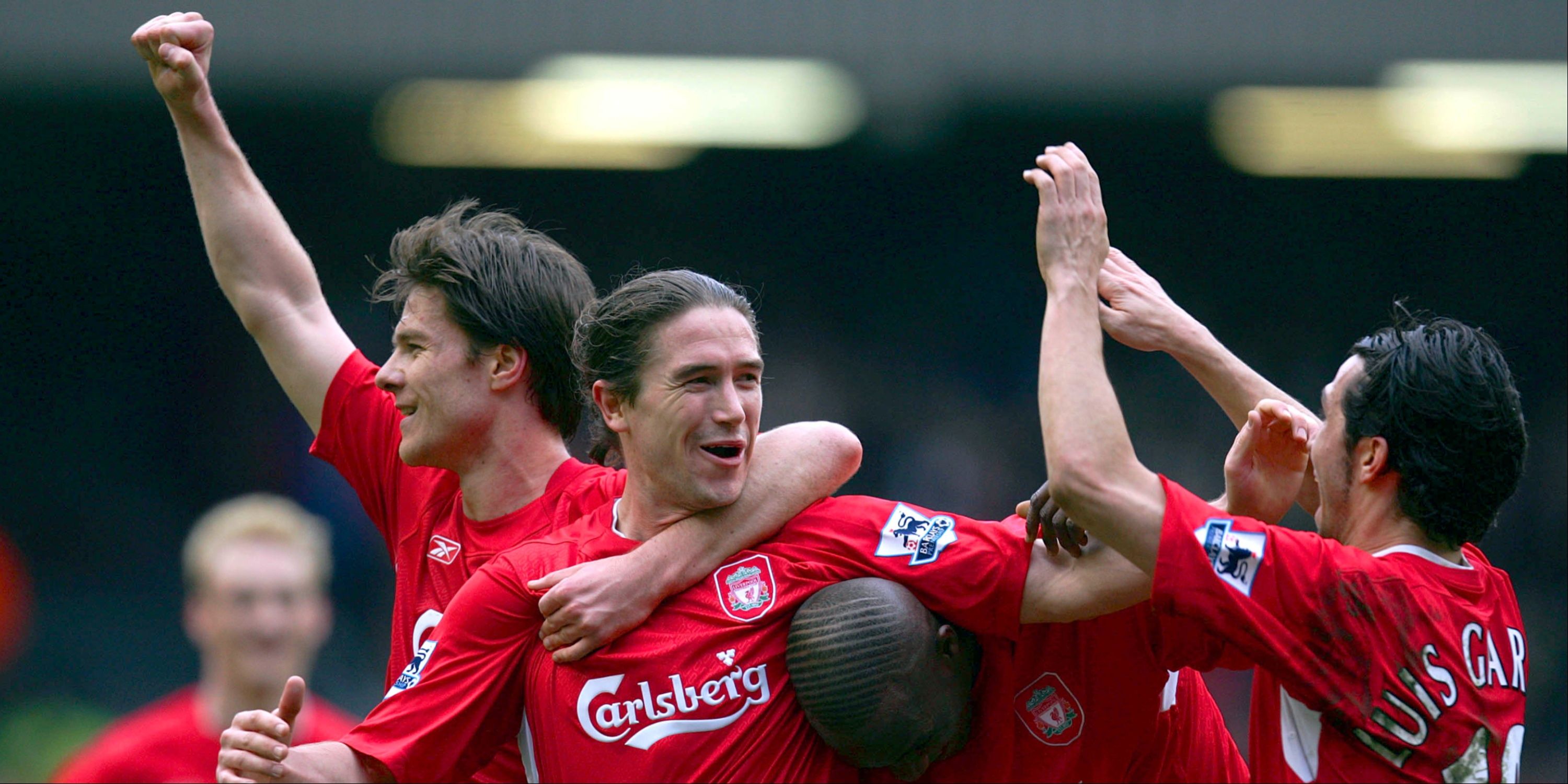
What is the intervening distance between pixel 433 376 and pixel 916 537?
1.49 meters

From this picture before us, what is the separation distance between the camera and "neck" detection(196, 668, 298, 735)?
4.87m

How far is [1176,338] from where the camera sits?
139 inches

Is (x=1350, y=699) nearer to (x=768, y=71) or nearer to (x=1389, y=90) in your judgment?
(x=768, y=71)

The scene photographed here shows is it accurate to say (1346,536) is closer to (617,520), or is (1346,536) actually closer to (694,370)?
(694,370)

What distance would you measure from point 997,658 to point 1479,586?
1.07 metres

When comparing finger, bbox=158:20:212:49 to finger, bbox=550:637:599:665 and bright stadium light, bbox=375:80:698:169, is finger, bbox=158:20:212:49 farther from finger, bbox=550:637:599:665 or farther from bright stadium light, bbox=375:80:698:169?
bright stadium light, bbox=375:80:698:169

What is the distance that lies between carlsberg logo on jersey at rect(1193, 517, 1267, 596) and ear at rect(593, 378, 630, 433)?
4.51ft

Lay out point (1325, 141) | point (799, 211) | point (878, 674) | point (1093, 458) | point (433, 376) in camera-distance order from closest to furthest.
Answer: point (1093, 458)
point (878, 674)
point (433, 376)
point (1325, 141)
point (799, 211)

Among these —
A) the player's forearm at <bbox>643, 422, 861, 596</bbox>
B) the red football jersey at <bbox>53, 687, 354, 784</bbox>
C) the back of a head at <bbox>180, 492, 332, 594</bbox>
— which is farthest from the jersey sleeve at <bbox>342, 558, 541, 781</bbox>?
the back of a head at <bbox>180, 492, 332, 594</bbox>

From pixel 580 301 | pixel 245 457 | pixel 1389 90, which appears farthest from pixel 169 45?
pixel 1389 90

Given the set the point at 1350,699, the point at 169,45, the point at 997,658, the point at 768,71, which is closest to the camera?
the point at 1350,699

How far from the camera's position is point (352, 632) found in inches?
423

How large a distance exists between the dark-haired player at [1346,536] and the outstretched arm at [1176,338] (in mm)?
439

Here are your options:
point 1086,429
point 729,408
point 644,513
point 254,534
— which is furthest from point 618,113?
point 1086,429
